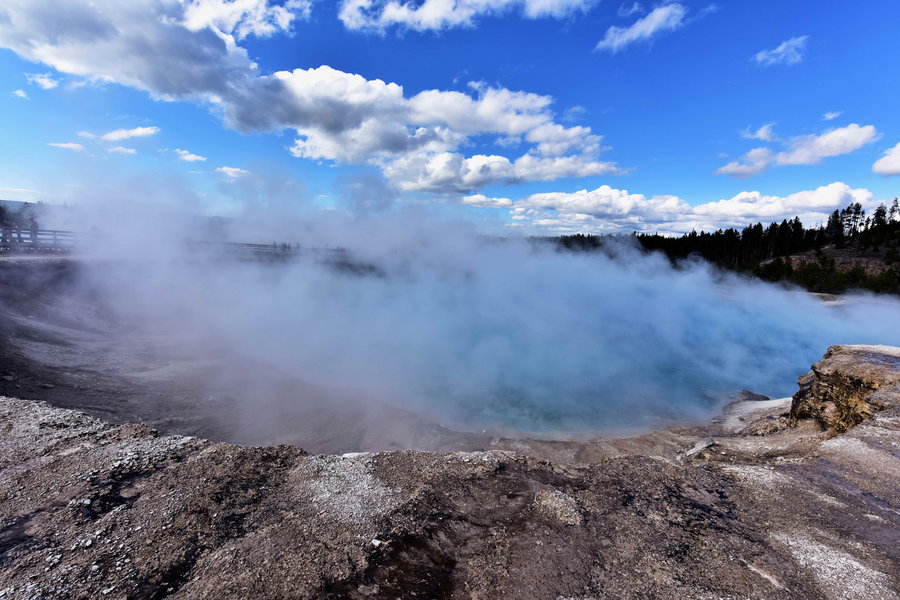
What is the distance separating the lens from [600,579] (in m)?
3.19

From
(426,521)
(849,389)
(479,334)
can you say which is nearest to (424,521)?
(426,521)

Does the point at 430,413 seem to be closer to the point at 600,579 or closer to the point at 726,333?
the point at 600,579

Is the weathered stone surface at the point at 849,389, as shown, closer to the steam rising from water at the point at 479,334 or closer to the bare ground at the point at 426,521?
the bare ground at the point at 426,521

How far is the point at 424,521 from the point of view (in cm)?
386

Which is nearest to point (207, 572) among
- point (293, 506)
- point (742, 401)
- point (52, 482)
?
point (293, 506)

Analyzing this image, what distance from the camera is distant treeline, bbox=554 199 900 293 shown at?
3472 cm

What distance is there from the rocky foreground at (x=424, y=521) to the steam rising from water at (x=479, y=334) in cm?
476

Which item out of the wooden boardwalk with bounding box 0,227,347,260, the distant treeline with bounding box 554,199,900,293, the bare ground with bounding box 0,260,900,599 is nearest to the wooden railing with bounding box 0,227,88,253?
the wooden boardwalk with bounding box 0,227,347,260

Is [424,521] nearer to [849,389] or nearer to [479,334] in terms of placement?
[849,389]

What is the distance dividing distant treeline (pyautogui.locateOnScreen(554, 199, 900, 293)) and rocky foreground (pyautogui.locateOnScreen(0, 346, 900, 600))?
3962cm

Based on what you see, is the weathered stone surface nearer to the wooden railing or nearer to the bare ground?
the bare ground

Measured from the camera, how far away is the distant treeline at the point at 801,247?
3472cm

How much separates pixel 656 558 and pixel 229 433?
25.3ft

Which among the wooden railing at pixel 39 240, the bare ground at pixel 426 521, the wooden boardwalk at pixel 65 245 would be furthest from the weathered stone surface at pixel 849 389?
the wooden railing at pixel 39 240
